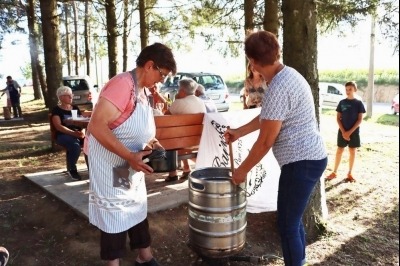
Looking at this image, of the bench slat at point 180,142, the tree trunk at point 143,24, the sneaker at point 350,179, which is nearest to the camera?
the bench slat at point 180,142

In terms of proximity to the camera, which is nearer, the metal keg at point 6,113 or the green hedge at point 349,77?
the metal keg at point 6,113

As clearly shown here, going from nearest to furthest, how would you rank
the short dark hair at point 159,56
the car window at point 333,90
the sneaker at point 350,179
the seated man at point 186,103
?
the short dark hair at point 159,56, the seated man at point 186,103, the sneaker at point 350,179, the car window at point 333,90

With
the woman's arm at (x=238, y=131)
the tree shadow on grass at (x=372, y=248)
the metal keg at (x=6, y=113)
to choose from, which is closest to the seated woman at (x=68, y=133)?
the woman's arm at (x=238, y=131)

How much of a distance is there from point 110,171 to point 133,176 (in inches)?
7.7

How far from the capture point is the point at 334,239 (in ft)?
11.4

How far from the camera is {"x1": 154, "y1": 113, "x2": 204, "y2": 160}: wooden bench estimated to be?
392cm

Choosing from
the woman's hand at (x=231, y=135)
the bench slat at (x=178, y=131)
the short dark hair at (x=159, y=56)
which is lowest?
the bench slat at (x=178, y=131)

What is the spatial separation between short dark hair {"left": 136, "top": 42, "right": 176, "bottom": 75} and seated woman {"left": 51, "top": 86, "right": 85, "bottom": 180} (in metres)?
2.78

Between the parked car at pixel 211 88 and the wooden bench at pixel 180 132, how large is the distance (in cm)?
959

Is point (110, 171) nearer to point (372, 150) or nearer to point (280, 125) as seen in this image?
point (280, 125)

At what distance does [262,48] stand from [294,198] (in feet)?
3.14

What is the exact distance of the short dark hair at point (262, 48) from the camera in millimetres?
2225

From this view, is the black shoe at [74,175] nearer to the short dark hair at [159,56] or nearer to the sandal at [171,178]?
the sandal at [171,178]

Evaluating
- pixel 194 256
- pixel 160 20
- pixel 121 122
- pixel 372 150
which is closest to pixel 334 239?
pixel 194 256
